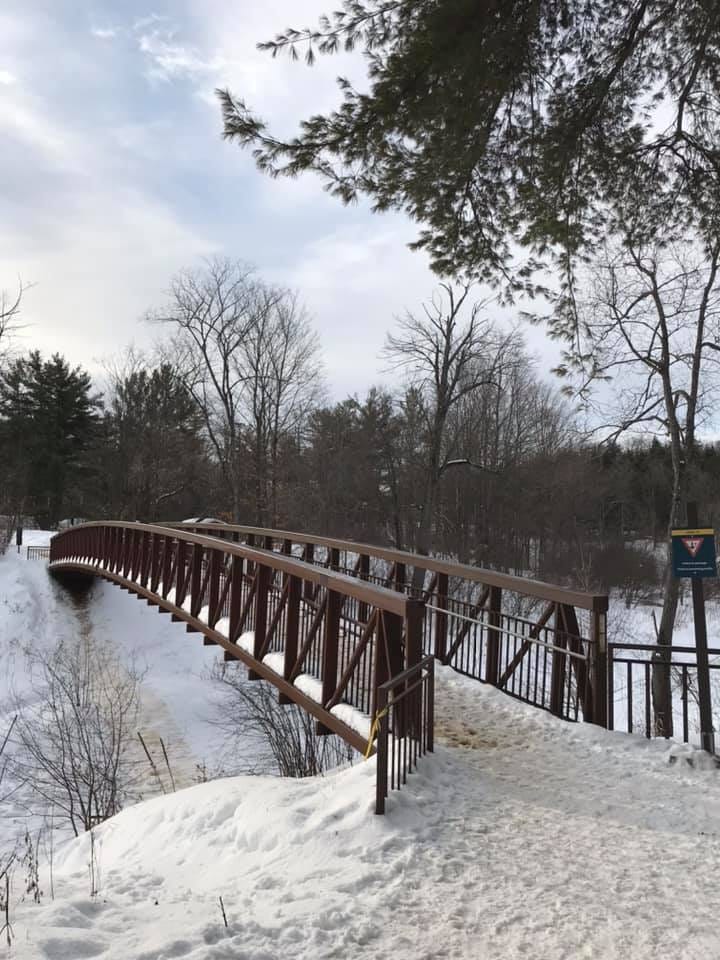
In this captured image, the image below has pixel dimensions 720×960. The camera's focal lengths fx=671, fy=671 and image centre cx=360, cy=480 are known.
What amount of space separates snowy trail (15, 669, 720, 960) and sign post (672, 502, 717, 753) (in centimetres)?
72

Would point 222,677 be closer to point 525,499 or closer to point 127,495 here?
point 525,499

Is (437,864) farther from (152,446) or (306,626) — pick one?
(152,446)

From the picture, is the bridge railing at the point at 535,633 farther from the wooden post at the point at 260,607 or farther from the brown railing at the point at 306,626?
the wooden post at the point at 260,607

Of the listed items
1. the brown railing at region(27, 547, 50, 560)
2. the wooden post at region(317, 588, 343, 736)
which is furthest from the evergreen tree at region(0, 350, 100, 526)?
the wooden post at region(317, 588, 343, 736)

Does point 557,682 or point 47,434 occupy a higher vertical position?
point 47,434

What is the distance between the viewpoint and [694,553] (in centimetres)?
620

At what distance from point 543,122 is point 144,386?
39.7 metres

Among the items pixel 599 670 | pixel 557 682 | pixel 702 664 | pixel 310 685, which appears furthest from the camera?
pixel 310 685

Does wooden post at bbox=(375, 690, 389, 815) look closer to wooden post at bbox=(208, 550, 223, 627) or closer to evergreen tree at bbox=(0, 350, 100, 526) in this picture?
wooden post at bbox=(208, 550, 223, 627)

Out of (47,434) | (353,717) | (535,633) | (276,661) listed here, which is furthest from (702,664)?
(47,434)

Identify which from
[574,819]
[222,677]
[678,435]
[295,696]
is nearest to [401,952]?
[574,819]

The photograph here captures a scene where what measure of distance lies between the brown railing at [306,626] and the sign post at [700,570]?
8.53 ft

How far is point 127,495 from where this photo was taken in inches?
1526

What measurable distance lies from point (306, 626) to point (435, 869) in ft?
18.4
